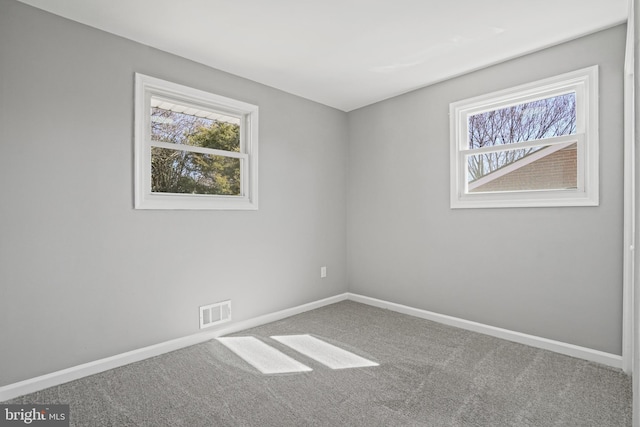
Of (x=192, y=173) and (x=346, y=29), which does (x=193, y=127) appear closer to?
(x=192, y=173)

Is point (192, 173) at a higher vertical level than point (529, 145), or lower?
lower

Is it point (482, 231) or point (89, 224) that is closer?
point (89, 224)

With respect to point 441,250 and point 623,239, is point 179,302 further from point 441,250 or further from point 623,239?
point 623,239

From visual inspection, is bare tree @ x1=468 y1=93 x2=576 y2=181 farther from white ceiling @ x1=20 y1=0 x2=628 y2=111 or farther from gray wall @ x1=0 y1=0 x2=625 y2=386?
white ceiling @ x1=20 y1=0 x2=628 y2=111

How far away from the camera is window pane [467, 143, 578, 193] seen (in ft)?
8.40

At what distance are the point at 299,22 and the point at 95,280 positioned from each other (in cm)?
228

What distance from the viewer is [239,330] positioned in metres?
3.01

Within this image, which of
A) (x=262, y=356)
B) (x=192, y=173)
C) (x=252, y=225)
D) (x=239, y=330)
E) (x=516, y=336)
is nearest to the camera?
(x=262, y=356)

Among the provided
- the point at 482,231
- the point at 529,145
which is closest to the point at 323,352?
the point at 482,231

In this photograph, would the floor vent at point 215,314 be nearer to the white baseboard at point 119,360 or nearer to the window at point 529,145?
the white baseboard at point 119,360

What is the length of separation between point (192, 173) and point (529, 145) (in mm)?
2874

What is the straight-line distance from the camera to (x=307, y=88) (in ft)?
11.1

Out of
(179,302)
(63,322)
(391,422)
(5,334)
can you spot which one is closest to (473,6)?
(391,422)

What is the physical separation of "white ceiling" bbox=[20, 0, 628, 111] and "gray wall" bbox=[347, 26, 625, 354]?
0.82ft
